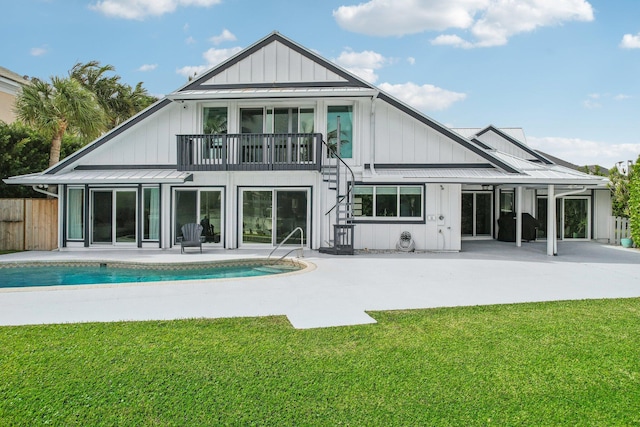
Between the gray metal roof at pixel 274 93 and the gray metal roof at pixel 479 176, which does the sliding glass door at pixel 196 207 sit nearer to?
the gray metal roof at pixel 274 93

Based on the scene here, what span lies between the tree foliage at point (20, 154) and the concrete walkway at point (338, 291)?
623cm

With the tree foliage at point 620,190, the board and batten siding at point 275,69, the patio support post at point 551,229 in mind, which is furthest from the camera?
the tree foliage at point 620,190

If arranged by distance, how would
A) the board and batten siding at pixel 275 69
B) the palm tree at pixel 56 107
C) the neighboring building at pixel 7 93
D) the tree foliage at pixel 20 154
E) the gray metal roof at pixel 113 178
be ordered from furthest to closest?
the neighboring building at pixel 7 93 < the tree foliage at pixel 20 154 < the palm tree at pixel 56 107 < the board and batten siding at pixel 275 69 < the gray metal roof at pixel 113 178

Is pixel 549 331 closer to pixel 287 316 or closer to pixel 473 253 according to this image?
pixel 287 316

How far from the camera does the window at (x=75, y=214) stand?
1505 centimetres

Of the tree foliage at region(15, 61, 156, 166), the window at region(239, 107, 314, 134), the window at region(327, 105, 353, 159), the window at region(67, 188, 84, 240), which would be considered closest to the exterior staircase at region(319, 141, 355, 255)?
the window at region(327, 105, 353, 159)

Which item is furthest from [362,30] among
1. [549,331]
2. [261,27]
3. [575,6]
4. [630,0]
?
[549,331]

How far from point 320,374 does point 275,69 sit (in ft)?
41.0

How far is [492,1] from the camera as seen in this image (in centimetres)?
1262

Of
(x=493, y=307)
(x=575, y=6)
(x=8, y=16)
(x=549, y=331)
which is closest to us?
(x=549, y=331)

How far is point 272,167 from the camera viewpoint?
1372cm

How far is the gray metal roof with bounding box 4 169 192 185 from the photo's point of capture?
45.8ft

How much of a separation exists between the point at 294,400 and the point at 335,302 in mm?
3167

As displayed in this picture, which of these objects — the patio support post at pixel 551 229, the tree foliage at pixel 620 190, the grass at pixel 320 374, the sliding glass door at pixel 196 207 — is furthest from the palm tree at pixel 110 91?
the tree foliage at pixel 620 190
